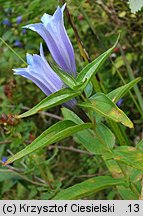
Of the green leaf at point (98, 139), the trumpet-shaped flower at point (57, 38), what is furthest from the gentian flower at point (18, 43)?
the trumpet-shaped flower at point (57, 38)

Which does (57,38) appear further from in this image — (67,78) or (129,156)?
(129,156)

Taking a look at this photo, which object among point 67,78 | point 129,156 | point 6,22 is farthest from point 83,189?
point 6,22

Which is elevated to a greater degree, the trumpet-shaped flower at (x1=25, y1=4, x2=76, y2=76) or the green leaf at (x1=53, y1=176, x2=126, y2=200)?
the trumpet-shaped flower at (x1=25, y1=4, x2=76, y2=76)

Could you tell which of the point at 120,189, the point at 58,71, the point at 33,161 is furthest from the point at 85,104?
Result: the point at 33,161

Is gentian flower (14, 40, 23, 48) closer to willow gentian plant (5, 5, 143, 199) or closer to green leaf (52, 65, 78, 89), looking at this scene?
willow gentian plant (5, 5, 143, 199)

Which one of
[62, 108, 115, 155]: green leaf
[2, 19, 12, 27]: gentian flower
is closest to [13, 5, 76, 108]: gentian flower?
[62, 108, 115, 155]: green leaf

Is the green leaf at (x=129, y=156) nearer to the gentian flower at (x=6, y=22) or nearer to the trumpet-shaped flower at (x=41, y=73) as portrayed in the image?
the trumpet-shaped flower at (x=41, y=73)

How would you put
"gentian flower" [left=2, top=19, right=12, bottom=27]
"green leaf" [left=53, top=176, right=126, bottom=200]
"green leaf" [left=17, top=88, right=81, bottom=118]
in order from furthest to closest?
"gentian flower" [left=2, top=19, right=12, bottom=27], "green leaf" [left=53, top=176, right=126, bottom=200], "green leaf" [left=17, top=88, right=81, bottom=118]
